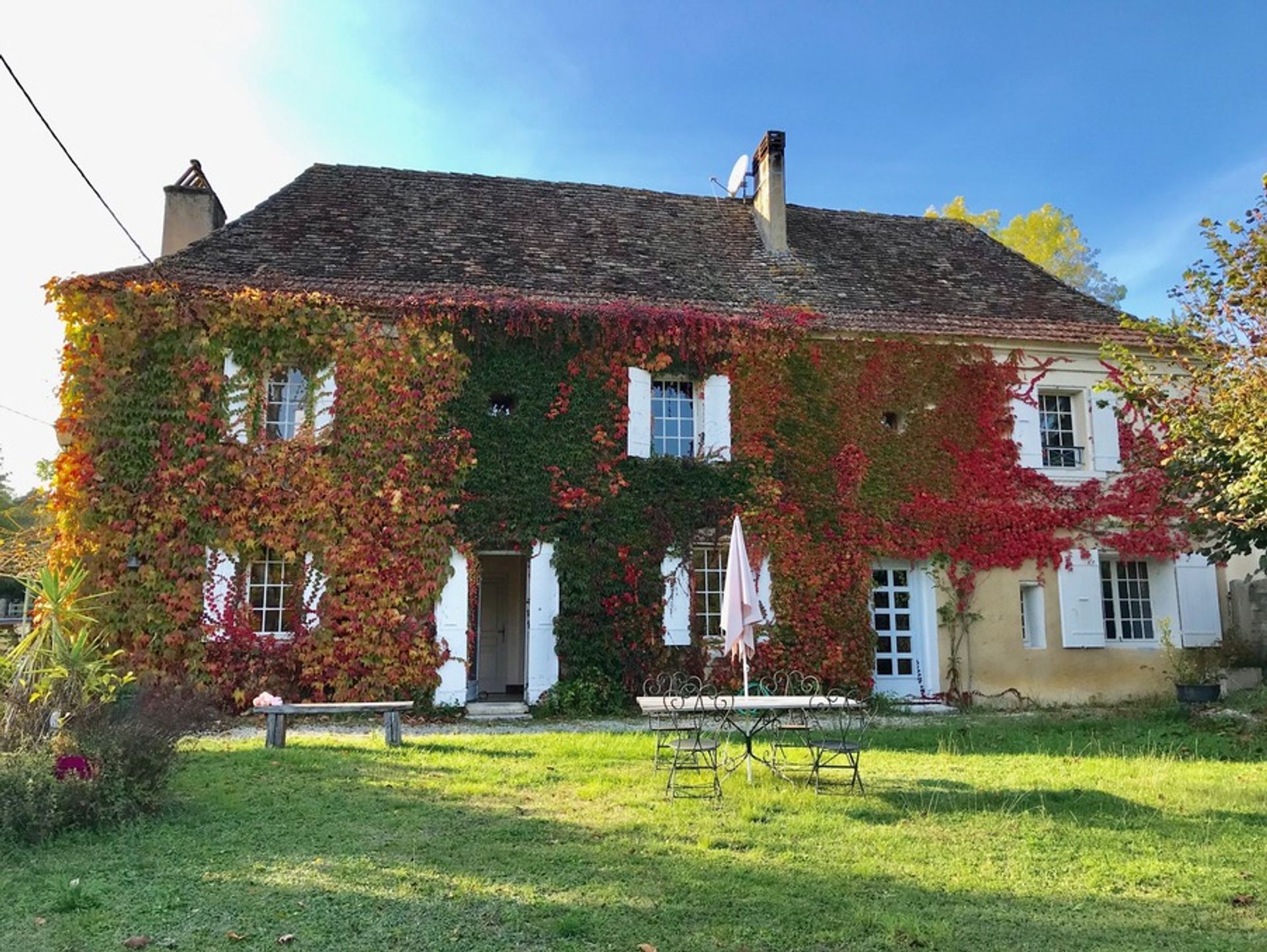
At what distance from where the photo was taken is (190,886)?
4645 millimetres

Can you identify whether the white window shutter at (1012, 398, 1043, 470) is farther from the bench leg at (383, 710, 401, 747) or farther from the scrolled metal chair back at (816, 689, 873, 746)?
the bench leg at (383, 710, 401, 747)

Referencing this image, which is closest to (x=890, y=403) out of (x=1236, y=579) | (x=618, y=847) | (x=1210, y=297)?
(x=1210, y=297)

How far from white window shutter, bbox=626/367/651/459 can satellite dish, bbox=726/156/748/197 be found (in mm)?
6276

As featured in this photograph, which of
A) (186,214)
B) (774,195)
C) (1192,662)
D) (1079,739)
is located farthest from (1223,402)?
(186,214)

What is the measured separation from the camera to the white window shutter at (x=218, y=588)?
39.5 ft

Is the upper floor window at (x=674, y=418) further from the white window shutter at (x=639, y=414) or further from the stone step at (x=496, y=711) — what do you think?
the stone step at (x=496, y=711)

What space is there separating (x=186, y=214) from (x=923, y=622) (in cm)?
1336

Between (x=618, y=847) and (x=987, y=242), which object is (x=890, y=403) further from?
(x=618, y=847)

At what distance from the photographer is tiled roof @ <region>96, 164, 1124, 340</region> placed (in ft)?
44.9

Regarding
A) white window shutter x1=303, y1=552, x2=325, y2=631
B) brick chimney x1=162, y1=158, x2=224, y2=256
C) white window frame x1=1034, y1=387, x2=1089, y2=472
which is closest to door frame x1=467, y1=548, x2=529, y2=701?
white window shutter x1=303, y1=552, x2=325, y2=631

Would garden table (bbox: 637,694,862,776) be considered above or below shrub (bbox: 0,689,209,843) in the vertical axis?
above

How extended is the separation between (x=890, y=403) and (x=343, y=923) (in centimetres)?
1188

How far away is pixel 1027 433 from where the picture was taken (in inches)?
569

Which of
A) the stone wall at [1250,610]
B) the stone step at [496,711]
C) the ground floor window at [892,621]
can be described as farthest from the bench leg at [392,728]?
the stone wall at [1250,610]
